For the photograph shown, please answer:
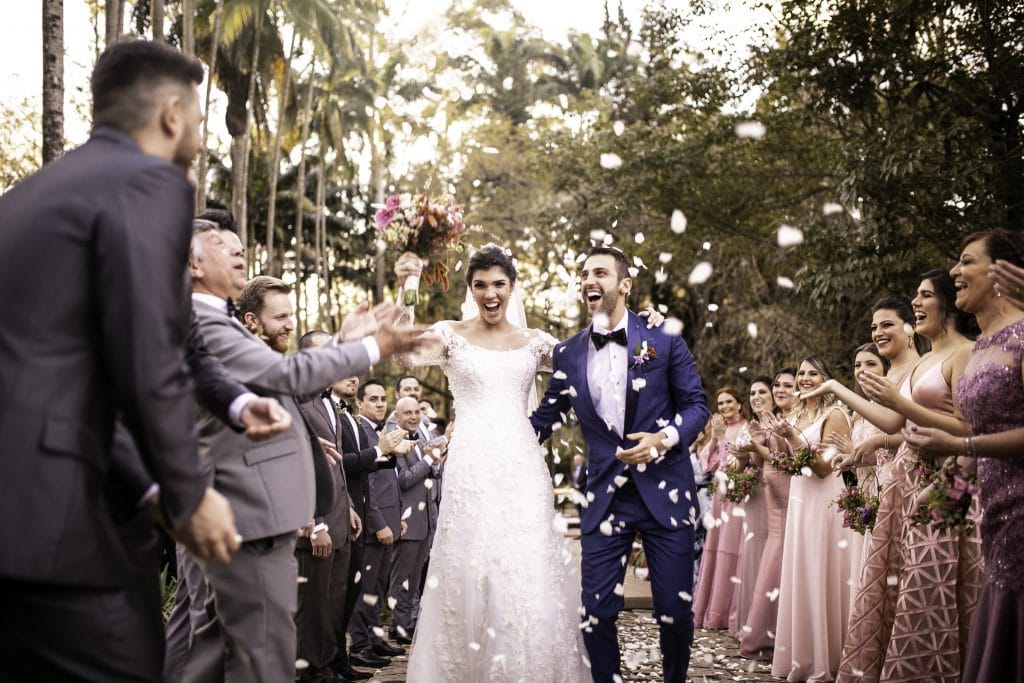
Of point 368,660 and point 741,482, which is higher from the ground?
point 741,482

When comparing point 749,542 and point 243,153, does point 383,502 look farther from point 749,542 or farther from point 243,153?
Answer: point 243,153

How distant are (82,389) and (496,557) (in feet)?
12.0

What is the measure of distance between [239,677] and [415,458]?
20.5 ft

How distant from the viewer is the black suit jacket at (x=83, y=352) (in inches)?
89.5

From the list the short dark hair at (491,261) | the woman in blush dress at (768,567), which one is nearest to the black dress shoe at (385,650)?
the woman in blush dress at (768,567)

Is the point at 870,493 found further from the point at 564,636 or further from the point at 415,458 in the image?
the point at 415,458

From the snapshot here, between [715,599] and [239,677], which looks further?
[715,599]

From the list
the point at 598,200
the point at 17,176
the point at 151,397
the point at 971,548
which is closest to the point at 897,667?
the point at 971,548

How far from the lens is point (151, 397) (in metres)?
2.33

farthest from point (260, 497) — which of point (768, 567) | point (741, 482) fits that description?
point (741, 482)

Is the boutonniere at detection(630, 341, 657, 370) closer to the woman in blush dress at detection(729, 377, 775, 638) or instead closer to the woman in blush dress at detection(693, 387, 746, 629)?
the woman in blush dress at detection(729, 377, 775, 638)

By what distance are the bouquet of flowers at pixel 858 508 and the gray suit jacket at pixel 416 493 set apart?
4.25 meters

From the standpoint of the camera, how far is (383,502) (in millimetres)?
9102

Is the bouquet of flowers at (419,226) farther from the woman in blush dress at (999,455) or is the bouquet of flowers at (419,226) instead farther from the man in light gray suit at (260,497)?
the woman in blush dress at (999,455)
